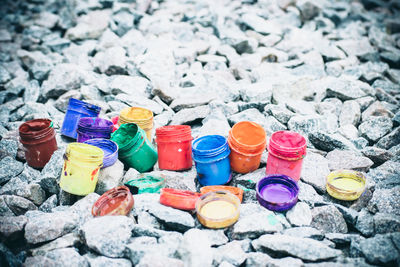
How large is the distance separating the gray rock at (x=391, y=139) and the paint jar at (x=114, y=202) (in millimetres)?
3313

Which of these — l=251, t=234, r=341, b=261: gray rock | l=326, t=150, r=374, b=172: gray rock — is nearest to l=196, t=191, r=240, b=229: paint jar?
l=251, t=234, r=341, b=261: gray rock

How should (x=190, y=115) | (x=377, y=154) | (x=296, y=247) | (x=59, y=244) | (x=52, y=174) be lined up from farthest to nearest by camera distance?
(x=190, y=115) → (x=377, y=154) → (x=52, y=174) → (x=59, y=244) → (x=296, y=247)

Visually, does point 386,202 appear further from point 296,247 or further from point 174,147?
point 174,147

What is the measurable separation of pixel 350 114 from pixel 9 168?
4673 millimetres

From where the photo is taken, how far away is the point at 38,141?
3.67 meters

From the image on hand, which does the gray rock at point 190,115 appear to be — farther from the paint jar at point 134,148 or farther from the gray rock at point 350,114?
the gray rock at point 350,114

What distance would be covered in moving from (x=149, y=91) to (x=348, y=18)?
6.42 metres

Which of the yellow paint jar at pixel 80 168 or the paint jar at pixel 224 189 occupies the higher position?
the yellow paint jar at pixel 80 168

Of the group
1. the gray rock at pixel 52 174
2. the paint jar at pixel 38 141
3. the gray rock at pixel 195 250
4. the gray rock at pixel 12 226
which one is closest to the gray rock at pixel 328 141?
the gray rock at pixel 195 250

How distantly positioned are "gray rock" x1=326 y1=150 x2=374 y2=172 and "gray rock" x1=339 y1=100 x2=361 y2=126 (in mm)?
947

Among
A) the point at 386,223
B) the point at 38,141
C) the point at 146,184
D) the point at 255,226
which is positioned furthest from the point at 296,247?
the point at 38,141

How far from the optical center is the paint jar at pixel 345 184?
3.23m

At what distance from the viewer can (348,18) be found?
8.66 m

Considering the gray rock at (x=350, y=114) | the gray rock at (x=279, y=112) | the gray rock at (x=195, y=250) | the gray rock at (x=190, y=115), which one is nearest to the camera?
the gray rock at (x=195, y=250)
